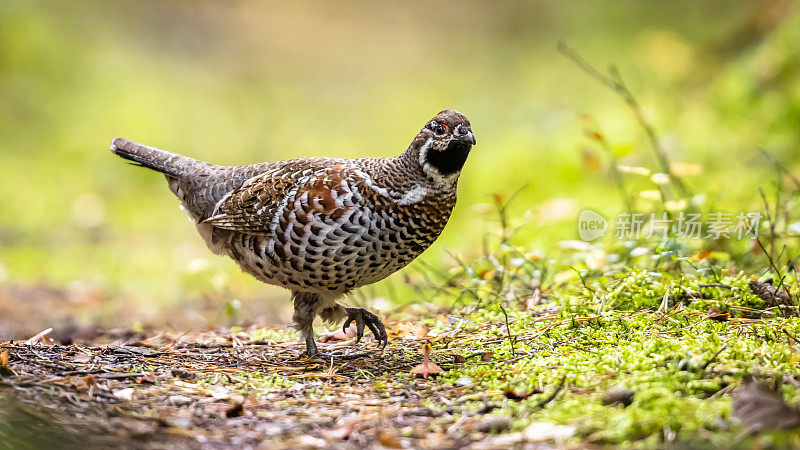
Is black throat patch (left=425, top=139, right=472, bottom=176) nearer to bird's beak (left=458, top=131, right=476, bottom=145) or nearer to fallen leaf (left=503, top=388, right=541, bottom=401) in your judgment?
bird's beak (left=458, top=131, right=476, bottom=145)

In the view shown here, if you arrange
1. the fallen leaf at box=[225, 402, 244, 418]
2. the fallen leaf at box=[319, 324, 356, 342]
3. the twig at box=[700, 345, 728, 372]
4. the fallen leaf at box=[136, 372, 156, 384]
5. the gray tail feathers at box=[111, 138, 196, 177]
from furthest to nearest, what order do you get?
the gray tail feathers at box=[111, 138, 196, 177]
the fallen leaf at box=[319, 324, 356, 342]
the fallen leaf at box=[136, 372, 156, 384]
the fallen leaf at box=[225, 402, 244, 418]
the twig at box=[700, 345, 728, 372]

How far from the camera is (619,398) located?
2779mm

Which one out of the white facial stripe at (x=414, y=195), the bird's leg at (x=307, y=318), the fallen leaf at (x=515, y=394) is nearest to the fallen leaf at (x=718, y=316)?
the fallen leaf at (x=515, y=394)

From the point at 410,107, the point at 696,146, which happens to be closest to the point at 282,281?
the point at 696,146

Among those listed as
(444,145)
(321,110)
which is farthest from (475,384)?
(321,110)

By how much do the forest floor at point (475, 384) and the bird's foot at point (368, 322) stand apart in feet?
0.26

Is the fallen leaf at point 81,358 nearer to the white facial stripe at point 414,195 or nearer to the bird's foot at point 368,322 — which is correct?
the bird's foot at point 368,322

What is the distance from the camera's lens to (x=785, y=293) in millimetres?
3764

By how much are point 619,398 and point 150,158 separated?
362 centimetres

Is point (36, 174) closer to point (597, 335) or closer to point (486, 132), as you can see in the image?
point (486, 132)

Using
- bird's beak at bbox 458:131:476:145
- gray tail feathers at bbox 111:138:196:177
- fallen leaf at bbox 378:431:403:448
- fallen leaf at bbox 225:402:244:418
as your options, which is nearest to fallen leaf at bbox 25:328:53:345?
gray tail feathers at bbox 111:138:196:177

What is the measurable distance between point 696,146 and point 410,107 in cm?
652

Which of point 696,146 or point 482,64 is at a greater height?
point 482,64

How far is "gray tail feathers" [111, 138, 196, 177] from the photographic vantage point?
197 inches
